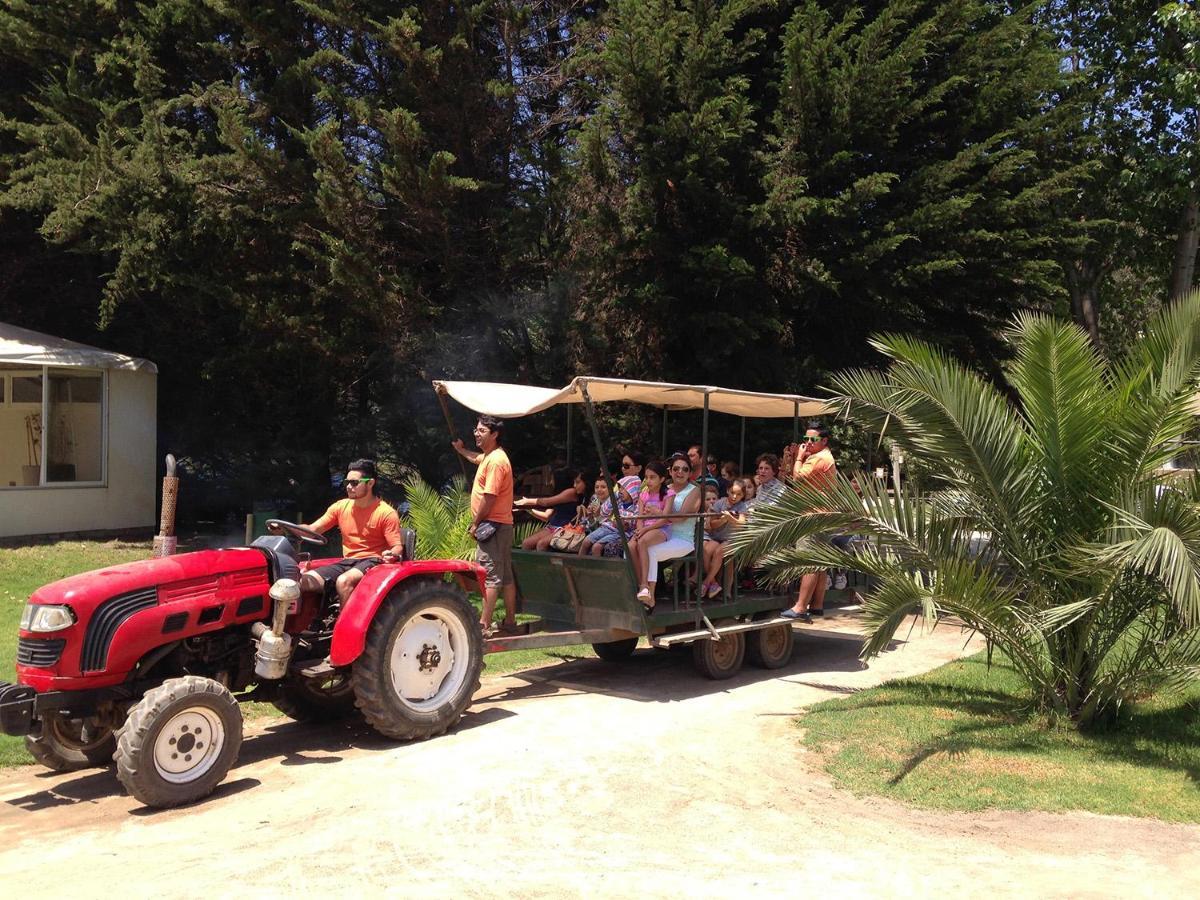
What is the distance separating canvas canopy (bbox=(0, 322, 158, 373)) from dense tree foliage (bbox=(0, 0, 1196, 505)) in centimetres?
70

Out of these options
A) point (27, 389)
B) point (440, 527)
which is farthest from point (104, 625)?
point (27, 389)

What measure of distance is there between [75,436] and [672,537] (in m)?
12.4

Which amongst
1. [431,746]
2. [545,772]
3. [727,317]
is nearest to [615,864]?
[545,772]

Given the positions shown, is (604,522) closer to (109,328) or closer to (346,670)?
(346,670)

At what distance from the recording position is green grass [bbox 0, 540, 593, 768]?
28.1 ft

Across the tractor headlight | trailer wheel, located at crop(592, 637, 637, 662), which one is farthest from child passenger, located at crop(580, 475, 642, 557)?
the tractor headlight

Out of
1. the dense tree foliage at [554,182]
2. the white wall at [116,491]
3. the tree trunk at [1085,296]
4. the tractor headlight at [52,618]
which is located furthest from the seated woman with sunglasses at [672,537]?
the tree trunk at [1085,296]

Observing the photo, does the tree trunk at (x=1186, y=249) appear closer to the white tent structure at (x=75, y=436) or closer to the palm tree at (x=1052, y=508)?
the palm tree at (x=1052, y=508)

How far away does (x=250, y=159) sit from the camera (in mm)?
15445

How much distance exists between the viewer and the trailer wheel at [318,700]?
7777 millimetres

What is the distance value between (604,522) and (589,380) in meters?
1.70

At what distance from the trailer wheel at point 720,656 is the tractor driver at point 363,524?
3.10 meters

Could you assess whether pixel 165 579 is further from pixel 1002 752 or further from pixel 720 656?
pixel 1002 752

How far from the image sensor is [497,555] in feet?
29.7
